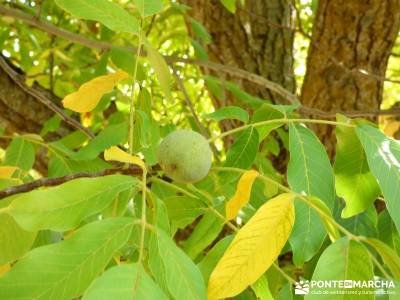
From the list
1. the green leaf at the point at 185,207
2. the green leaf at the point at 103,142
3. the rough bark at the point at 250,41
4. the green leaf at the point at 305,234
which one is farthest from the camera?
the rough bark at the point at 250,41

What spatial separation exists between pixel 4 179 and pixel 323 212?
27.4 inches

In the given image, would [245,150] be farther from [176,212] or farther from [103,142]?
[103,142]

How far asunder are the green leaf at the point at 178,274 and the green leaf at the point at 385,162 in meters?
0.34

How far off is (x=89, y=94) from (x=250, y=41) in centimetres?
184

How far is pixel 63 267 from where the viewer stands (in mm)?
823

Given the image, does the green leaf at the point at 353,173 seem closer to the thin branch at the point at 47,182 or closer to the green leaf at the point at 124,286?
the thin branch at the point at 47,182

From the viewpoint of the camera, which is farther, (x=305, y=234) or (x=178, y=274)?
(x=305, y=234)

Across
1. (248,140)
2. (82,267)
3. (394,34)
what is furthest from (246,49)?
(82,267)

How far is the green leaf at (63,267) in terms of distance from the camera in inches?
31.5

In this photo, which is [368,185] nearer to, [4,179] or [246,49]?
[4,179]

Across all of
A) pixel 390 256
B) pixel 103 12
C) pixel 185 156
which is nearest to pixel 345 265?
pixel 390 256

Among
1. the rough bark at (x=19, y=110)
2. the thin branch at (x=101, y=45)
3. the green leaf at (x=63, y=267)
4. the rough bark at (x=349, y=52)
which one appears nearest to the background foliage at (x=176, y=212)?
the green leaf at (x=63, y=267)

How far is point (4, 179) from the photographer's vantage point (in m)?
1.23

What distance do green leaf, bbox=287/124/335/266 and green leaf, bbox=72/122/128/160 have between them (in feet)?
1.71
